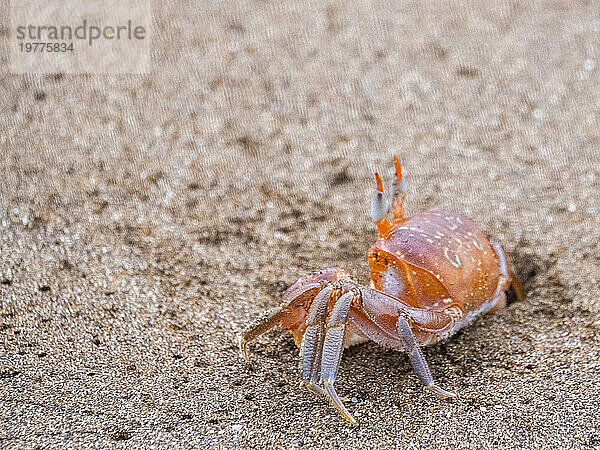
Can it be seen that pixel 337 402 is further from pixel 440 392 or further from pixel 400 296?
pixel 400 296

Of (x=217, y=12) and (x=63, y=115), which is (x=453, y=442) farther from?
(x=217, y=12)

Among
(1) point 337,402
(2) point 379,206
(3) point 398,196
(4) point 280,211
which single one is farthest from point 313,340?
(4) point 280,211

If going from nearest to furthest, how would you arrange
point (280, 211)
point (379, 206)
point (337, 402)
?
point (337, 402)
point (379, 206)
point (280, 211)

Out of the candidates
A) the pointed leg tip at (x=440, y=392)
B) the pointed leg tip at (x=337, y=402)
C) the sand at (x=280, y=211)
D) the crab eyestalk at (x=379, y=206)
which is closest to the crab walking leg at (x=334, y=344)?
the pointed leg tip at (x=337, y=402)

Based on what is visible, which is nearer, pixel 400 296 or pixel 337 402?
pixel 337 402

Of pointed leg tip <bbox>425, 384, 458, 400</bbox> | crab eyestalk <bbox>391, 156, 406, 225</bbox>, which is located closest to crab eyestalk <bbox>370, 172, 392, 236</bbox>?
crab eyestalk <bbox>391, 156, 406, 225</bbox>

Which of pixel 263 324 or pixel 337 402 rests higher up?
pixel 263 324
